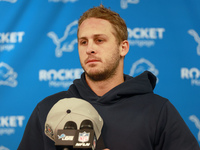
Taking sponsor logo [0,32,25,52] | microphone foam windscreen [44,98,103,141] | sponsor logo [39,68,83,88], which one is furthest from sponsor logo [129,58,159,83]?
microphone foam windscreen [44,98,103,141]

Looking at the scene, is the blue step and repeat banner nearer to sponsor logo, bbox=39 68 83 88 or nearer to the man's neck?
sponsor logo, bbox=39 68 83 88

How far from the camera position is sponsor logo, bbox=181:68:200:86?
168cm

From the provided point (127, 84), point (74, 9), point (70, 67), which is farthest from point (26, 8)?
point (127, 84)

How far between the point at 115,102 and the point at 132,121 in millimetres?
120

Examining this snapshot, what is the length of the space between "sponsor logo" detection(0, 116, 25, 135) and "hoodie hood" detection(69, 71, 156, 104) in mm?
774

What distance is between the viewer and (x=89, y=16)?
1.18 m

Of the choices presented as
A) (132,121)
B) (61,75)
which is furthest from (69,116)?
(61,75)

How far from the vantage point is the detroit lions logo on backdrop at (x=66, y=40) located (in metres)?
1.80

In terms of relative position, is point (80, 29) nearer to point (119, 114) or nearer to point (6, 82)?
point (119, 114)

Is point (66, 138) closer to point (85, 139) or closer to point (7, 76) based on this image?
point (85, 139)

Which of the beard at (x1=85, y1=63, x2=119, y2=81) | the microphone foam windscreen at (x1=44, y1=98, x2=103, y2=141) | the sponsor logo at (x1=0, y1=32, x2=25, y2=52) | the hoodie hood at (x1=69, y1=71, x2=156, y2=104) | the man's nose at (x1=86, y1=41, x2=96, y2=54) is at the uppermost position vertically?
the sponsor logo at (x1=0, y1=32, x2=25, y2=52)

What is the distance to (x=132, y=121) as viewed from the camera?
98 centimetres

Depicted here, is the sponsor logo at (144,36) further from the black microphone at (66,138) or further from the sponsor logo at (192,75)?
the black microphone at (66,138)

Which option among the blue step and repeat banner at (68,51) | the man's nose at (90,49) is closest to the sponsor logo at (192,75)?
the blue step and repeat banner at (68,51)
